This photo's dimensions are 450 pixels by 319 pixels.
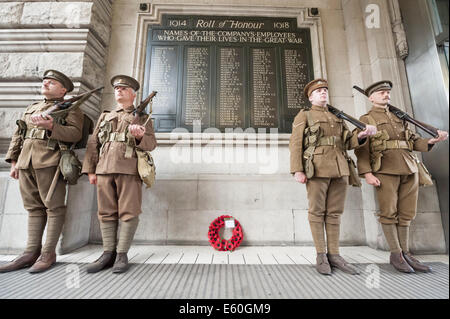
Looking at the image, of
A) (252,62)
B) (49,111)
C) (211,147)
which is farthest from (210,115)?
(49,111)

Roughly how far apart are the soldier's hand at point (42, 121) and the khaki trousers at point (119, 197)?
27.2 inches

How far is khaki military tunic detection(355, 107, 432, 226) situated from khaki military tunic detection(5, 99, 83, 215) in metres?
3.29

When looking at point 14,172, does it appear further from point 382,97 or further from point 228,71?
point 382,97

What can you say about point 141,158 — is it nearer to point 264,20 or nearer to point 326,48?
point 264,20

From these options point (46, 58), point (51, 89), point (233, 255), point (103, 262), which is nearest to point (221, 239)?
point (233, 255)

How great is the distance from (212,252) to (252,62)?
10.3ft

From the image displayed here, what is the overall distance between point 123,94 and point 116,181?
100 cm

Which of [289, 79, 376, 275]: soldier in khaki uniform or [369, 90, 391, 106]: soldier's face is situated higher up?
[369, 90, 391, 106]: soldier's face

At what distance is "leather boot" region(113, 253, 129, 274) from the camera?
2.00m

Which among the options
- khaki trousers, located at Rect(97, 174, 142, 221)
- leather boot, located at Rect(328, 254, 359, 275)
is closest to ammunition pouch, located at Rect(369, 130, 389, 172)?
leather boot, located at Rect(328, 254, 359, 275)

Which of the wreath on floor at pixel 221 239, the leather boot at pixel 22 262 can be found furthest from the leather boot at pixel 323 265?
the leather boot at pixel 22 262

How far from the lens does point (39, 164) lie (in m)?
2.12

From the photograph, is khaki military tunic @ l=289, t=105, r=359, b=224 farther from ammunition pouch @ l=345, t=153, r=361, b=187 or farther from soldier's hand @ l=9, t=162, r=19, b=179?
soldier's hand @ l=9, t=162, r=19, b=179

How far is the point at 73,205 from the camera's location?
2.73 metres
